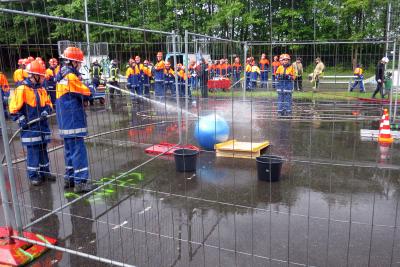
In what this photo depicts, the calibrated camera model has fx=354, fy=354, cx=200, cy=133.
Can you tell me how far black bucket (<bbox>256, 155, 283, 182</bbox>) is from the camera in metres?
5.86

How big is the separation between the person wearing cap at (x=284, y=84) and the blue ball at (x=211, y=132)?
14.7 ft

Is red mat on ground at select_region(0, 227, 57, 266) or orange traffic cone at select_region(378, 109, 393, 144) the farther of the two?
orange traffic cone at select_region(378, 109, 393, 144)

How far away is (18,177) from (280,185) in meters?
4.75

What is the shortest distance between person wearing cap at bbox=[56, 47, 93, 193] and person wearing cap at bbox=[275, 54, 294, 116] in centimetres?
731

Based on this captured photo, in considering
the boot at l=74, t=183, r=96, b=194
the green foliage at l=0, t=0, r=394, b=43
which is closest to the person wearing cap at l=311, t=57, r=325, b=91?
the green foliage at l=0, t=0, r=394, b=43

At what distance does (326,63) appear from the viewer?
8242mm

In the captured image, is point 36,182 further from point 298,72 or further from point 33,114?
point 298,72

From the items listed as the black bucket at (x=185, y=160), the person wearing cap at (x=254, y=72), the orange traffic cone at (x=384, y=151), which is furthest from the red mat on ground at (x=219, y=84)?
the orange traffic cone at (x=384, y=151)

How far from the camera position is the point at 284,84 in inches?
462

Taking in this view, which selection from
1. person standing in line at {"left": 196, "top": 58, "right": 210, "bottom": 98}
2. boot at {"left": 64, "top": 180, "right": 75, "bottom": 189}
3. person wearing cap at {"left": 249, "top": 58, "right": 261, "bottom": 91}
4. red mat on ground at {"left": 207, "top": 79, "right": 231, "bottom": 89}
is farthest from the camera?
person wearing cap at {"left": 249, "top": 58, "right": 261, "bottom": 91}

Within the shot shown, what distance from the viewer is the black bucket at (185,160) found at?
6.46m

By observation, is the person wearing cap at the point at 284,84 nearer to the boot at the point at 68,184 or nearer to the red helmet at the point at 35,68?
the red helmet at the point at 35,68

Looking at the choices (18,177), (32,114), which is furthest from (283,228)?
(18,177)

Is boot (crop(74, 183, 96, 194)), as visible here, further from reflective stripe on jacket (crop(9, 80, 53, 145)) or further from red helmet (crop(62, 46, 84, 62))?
red helmet (crop(62, 46, 84, 62))
